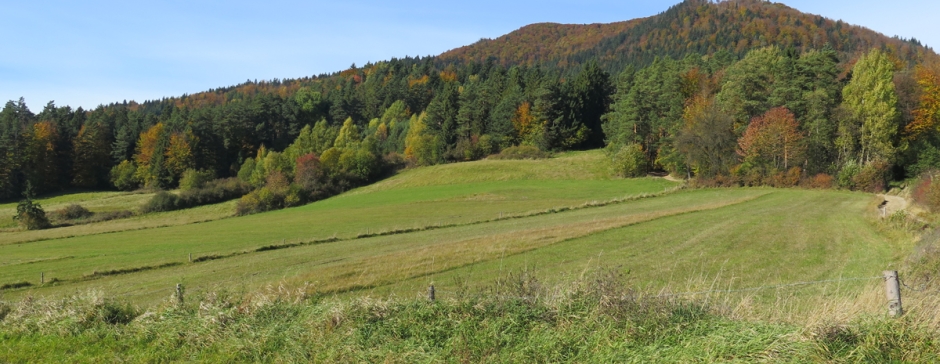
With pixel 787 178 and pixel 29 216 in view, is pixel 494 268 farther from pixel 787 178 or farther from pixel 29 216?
pixel 29 216

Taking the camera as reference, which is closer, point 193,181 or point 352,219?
point 352,219

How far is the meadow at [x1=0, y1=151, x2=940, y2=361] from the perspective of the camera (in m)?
6.97

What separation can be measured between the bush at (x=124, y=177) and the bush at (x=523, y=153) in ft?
220

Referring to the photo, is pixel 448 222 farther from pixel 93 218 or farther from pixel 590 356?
pixel 93 218

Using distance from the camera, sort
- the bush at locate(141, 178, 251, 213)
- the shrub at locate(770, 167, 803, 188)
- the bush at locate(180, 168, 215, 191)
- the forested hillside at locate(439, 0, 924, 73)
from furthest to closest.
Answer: the forested hillside at locate(439, 0, 924, 73) < the bush at locate(180, 168, 215, 191) < the bush at locate(141, 178, 251, 213) < the shrub at locate(770, 167, 803, 188)

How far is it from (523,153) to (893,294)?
85251mm

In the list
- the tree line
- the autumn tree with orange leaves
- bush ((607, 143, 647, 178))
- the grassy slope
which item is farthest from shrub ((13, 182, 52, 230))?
the autumn tree with orange leaves

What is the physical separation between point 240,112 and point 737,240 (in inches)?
4654

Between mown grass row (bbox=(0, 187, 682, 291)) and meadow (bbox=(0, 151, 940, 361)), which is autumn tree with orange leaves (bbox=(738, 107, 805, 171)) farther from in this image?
mown grass row (bbox=(0, 187, 682, 291))

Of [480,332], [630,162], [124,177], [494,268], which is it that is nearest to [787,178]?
[630,162]

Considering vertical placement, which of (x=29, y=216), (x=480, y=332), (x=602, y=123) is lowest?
(x=29, y=216)

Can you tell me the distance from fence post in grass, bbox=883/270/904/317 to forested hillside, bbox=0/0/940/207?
54934 millimetres

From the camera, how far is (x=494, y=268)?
20.8 meters

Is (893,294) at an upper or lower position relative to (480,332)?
upper
